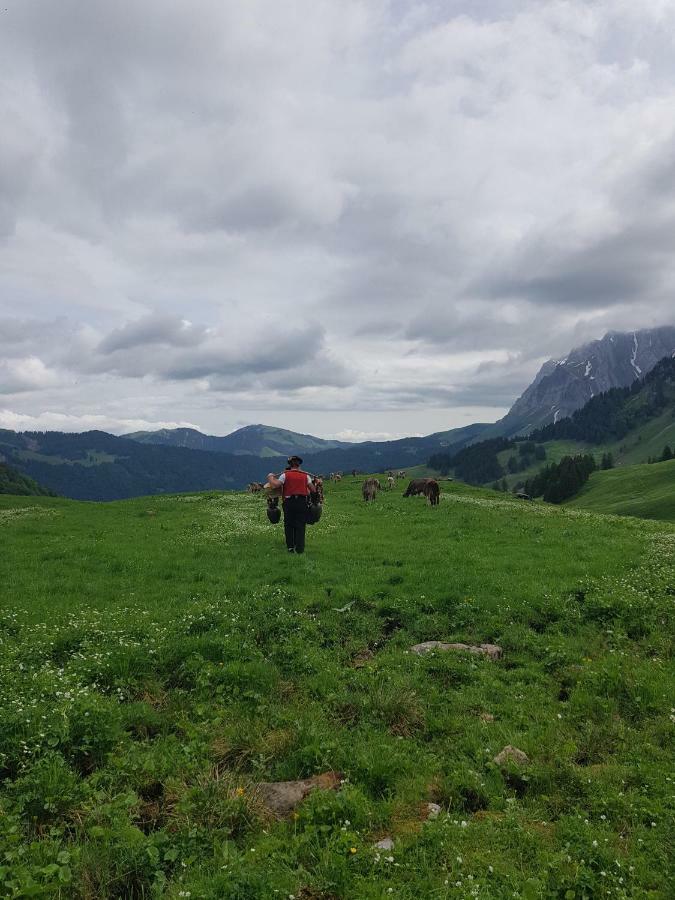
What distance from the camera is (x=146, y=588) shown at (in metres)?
16.7

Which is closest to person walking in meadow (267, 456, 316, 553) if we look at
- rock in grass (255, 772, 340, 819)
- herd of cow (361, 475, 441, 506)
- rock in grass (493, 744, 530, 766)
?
rock in grass (255, 772, 340, 819)

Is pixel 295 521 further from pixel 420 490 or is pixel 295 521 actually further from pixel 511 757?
pixel 420 490

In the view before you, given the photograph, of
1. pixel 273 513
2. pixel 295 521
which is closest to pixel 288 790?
pixel 295 521

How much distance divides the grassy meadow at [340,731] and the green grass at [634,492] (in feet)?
226

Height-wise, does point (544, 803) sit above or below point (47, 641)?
below

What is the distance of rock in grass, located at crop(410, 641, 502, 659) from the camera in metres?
11.7

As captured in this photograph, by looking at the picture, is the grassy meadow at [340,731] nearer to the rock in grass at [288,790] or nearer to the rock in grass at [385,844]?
the rock in grass at [385,844]

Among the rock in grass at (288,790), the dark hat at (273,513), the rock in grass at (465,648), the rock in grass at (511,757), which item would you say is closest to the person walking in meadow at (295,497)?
the dark hat at (273,513)

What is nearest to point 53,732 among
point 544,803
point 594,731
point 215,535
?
point 544,803

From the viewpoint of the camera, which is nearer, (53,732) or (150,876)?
(150,876)

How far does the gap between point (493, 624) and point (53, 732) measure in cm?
1016

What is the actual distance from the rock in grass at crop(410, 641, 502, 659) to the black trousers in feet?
→ 30.6

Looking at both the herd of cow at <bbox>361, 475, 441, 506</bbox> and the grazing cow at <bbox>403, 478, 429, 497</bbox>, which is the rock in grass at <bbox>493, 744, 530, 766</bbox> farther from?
the grazing cow at <bbox>403, 478, 429, 497</bbox>

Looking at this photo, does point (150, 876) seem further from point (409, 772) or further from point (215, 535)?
point (215, 535)
